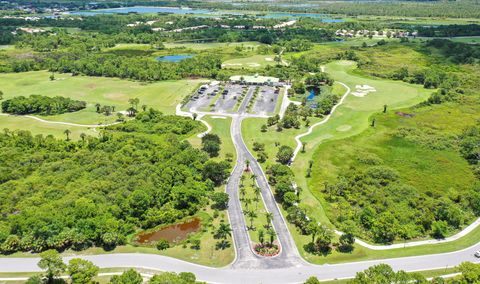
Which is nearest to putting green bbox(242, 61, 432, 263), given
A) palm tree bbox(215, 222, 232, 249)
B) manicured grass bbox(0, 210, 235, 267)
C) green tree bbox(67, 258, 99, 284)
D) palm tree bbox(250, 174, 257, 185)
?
palm tree bbox(250, 174, 257, 185)

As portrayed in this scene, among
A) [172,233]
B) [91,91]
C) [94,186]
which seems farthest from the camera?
[91,91]

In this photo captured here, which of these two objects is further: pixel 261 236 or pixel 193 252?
pixel 261 236

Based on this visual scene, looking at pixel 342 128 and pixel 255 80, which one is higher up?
pixel 255 80

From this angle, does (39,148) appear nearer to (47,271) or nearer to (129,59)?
(47,271)

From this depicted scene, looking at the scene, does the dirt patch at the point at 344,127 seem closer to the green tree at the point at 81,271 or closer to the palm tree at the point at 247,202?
the palm tree at the point at 247,202

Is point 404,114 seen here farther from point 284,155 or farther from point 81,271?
point 81,271

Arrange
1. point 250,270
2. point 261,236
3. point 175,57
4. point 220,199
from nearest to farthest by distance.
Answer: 1. point 250,270
2. point 261,236
3. point 220,199
4. point 175,57

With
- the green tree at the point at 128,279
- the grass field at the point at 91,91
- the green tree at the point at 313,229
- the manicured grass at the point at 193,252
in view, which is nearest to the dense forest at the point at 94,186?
the manicured grass at the point at 193,252

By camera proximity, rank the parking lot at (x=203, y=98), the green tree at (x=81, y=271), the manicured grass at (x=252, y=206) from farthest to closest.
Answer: the parking lot at (x=203, y=98) < the manicured grass at (x=252, y=206) < the green tree at (x=81, y=271)

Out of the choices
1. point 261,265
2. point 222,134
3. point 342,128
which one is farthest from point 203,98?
point 261,265
